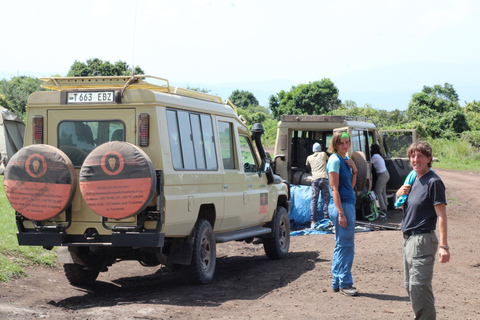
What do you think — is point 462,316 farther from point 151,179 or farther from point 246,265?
point 246,265

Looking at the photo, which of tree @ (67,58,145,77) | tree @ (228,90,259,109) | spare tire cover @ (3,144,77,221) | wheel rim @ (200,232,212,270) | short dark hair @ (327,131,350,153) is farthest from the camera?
tree @ (228,90,259,109)

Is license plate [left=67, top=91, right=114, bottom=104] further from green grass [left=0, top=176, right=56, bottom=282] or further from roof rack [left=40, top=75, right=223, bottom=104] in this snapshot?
green grass [left=0, top=176, right=56, bottom=282]

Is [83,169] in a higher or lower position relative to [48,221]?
higher

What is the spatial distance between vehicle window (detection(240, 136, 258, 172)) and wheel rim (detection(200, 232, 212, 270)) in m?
1.67

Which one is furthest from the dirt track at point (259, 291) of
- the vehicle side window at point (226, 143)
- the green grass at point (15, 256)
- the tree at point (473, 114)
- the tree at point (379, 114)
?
the tree at point (473, 114)

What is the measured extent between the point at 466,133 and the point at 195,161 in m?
35.7

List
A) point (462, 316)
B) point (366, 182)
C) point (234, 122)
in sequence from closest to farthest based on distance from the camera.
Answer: point (462, 316), point (234, 122), point (366, 182)

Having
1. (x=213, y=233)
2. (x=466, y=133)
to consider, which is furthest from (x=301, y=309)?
(x=466, y=133)

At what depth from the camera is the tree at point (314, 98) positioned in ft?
172

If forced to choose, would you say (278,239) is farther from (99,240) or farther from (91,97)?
(91,97)

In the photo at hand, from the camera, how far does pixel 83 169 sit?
6.86m

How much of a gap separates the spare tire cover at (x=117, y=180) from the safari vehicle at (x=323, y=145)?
7.91 metres

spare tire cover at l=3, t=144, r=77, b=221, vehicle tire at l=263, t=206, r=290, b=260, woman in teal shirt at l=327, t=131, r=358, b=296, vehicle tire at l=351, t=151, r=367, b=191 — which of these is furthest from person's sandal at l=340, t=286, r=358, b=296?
vehicle tire at l=351, t=151, r=367, b=191

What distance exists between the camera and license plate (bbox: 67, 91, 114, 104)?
23.7 ft
